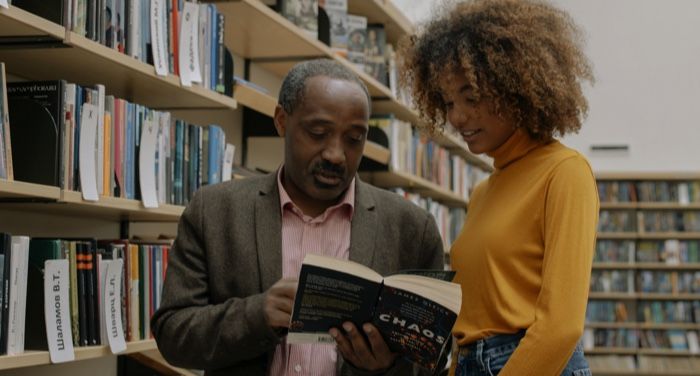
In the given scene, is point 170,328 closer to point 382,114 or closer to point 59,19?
point 59,19

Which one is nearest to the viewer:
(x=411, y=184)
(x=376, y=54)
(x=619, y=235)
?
(x=376, y=54)

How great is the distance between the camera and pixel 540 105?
1.56m

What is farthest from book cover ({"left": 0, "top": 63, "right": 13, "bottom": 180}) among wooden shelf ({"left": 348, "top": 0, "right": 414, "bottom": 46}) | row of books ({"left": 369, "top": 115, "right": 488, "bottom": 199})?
wooden shelf ({"left": 348, "top": 0, "right": 414, "bottom": 46})

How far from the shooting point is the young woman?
1.41m

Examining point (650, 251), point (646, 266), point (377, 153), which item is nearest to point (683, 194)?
point (650, 251)

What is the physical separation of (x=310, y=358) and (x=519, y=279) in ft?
1.39

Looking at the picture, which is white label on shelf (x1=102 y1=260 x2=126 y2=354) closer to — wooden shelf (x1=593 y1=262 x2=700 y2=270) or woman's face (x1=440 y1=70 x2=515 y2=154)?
woman's face (x1=440 y1=70 x2=515 y2=154)

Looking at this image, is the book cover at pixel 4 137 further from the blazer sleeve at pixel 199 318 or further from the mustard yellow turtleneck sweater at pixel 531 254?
the mustard yellow turtleneck sweater at pixel 531 254

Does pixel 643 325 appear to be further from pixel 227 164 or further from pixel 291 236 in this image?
pixel 291 236

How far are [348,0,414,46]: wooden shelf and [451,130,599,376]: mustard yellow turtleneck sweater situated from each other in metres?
2.54

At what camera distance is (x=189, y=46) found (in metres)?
2.39

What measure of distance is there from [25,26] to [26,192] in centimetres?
36

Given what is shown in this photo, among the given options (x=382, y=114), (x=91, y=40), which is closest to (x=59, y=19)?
(x=91, y=40)

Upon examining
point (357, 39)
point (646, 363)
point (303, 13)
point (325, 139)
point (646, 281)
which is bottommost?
point (646, 363)
